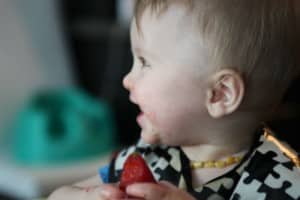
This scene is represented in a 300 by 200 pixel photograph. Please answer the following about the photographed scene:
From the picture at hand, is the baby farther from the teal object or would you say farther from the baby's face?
the teal object

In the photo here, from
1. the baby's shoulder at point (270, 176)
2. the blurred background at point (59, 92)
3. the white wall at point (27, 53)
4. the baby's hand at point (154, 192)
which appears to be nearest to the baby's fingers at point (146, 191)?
the baby's hand at point (154, 192)

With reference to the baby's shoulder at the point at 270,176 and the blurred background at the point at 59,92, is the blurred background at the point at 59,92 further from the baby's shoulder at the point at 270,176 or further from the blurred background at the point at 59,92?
the baby's shoulder at the point at 270,176

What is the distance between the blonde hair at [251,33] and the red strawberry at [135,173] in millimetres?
145

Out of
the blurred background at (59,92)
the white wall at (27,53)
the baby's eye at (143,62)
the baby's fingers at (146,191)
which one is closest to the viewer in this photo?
the baby's fingers at (146,191)

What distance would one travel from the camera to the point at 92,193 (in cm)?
67

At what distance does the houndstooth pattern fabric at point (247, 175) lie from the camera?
0.68m

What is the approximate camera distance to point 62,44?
2.36 meters

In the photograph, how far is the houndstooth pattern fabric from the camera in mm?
675

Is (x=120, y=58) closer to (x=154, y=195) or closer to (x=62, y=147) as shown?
(x=62, y=147)

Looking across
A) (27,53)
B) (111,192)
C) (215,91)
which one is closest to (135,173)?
(111,192)

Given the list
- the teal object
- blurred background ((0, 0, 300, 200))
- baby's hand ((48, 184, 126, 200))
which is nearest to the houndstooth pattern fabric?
baby's hand ((48, 184, 126, 200))

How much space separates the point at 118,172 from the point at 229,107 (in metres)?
0.18

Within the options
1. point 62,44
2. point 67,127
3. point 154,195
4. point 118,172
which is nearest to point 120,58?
point 62,44

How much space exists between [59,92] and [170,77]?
5.27 feet
